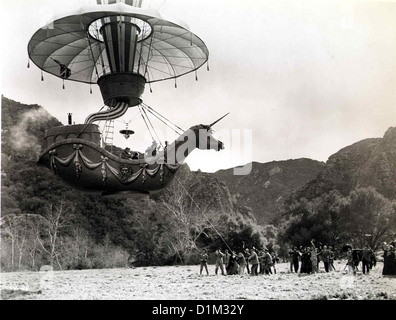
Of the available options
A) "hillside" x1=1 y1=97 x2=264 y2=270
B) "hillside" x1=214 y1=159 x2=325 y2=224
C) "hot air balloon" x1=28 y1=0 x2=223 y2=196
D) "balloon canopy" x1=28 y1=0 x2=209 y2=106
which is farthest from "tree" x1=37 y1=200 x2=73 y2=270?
"hillside" x1=214 y1=159 x2=325 y2=224

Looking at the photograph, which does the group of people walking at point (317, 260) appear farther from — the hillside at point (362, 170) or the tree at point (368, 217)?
the hillside at point (362, 170)

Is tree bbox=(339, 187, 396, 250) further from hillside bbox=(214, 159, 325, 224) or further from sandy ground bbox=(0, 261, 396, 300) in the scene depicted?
hillside bbox=(214, 159, 325, 224)

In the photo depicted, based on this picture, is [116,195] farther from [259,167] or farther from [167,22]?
[259,167]

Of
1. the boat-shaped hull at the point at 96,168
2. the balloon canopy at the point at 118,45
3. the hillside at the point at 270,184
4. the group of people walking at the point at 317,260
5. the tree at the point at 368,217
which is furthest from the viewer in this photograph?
the hillside at the point at 270,184

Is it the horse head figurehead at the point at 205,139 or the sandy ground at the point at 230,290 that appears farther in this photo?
the sandy ground at the point at 230,290

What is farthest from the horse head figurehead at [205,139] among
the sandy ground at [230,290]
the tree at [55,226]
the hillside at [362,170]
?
the hillside at [362,170]

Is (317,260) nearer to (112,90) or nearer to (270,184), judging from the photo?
(112,90)

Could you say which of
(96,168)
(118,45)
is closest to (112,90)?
(118,45)
